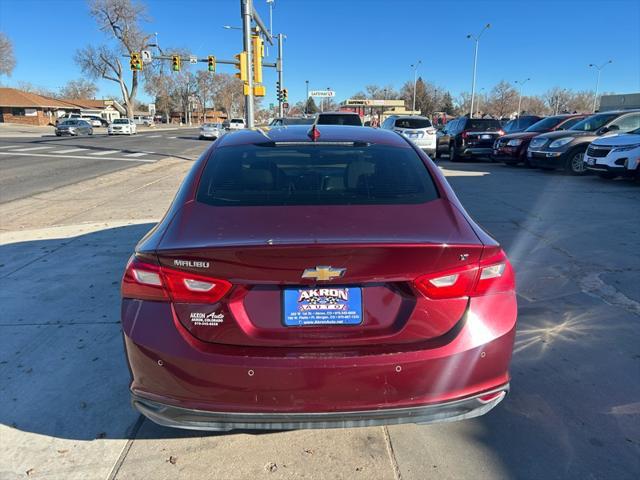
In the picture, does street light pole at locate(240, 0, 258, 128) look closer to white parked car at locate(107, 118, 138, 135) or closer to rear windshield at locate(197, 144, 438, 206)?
rear windshield at locate(197, 144, 438, 206)

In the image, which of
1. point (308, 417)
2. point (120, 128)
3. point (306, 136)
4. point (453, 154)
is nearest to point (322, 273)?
point (308, 417)

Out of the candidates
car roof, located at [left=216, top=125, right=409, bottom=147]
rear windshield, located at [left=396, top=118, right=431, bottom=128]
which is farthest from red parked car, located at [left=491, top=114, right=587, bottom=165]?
car roof, located at [left=216, top=125, right=409, bottom=147]

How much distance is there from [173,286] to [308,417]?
0.83m

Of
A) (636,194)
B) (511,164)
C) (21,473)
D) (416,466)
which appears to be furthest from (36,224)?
(511,164)

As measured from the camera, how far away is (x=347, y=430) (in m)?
2.83

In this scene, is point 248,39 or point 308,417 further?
point 248,39

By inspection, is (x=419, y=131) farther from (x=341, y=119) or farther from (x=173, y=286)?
(x=173, y=286)

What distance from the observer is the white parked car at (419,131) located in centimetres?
1828

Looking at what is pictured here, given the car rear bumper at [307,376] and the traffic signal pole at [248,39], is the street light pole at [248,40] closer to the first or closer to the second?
the traffic signal pole at [248,39]

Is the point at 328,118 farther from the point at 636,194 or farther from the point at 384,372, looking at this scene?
the point at 384,372

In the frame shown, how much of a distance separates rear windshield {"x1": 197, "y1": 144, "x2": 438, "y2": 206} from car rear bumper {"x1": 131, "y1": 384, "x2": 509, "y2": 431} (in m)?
1.05

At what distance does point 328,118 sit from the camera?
1817 centimetres

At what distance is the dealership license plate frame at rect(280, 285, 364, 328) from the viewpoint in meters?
2.15

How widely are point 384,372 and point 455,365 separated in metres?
0.33
